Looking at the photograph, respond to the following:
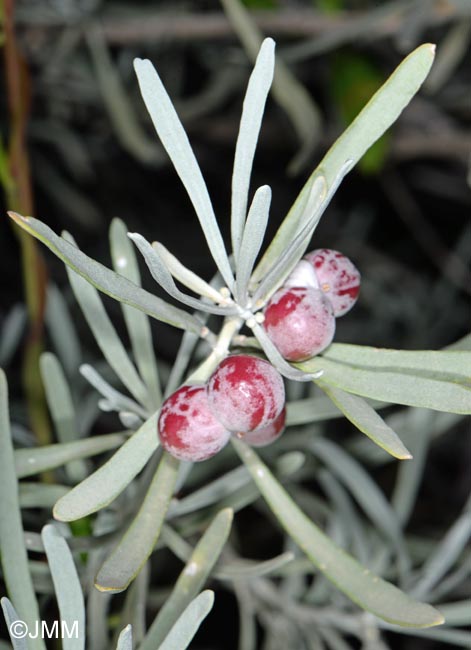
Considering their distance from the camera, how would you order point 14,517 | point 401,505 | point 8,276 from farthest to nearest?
point 8,276, point 401,505, point 14,517

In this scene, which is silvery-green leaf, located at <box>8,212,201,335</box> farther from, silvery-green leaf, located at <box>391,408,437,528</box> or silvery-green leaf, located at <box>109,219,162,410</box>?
silvery-green leaf, located at <box>391,408,437,528</box>

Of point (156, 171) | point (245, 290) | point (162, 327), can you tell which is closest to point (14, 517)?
point (245, 290)

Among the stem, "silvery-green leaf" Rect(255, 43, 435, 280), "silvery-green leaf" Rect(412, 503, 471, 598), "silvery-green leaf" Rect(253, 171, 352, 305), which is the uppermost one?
"silvery-green leaf" Rect(255, 43, 435, 280)

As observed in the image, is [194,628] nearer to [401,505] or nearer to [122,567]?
[122,567]

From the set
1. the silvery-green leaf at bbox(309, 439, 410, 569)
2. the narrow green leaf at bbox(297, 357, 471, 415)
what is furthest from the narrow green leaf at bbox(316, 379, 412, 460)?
the silvery-green leaf at bbox(309, 439, 410, 569)

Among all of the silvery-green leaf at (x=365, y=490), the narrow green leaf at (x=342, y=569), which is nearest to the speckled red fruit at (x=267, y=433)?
the narrow green leaf at (x=342, y=569)

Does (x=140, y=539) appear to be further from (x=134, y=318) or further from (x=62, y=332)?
(x=62, y=332)
